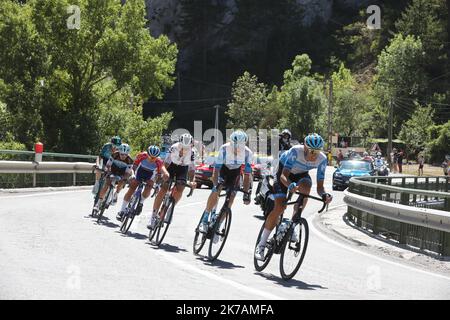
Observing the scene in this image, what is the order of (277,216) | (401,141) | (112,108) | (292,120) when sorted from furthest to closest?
(292,120)
(401,141)
(112,108)
(277,216)

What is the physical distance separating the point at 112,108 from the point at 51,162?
13.5 metres

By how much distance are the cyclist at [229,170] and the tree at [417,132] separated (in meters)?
70.0

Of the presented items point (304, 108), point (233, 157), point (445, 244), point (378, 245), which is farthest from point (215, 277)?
point (304, 108)

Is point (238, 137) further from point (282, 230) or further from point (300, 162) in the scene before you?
point (282, 230)

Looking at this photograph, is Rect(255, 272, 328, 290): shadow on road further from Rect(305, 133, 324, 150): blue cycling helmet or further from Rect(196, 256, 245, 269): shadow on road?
Rect(305, 133, 324, 150): blue cycling helmet

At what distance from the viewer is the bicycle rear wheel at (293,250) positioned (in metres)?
9.37

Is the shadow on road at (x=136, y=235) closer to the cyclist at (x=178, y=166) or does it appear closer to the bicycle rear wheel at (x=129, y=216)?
the bicycle rear wheel at (x=129, y=216)

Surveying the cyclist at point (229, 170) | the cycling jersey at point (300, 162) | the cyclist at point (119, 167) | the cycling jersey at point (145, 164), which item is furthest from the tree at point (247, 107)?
the cycling jersey at point (300, 162)

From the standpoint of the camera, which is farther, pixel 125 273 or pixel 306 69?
pixel 306 69

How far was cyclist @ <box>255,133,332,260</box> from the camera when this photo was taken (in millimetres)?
9812

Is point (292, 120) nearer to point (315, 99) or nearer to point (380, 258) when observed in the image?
point (315, 99)

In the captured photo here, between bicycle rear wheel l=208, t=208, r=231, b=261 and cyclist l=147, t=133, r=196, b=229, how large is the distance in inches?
63.0

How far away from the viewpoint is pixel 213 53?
427 feet
